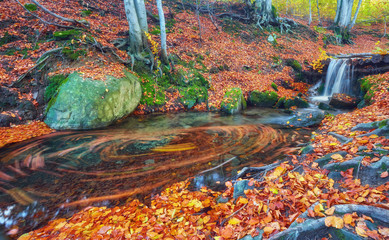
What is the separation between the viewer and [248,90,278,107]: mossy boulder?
10.4 meters

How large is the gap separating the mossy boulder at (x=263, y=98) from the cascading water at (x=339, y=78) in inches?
153

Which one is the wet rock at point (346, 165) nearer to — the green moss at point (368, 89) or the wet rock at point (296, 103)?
the green moss at point (368, 89)

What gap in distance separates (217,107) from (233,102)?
3.09 ft

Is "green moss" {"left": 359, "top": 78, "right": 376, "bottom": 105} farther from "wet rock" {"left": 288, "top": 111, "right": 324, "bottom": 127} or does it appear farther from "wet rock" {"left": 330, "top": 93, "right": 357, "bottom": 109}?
"wet rock" {"left": 288, "top": 111, "right": 324, "bottom": 127}

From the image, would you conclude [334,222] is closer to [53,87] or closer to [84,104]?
[84,104]

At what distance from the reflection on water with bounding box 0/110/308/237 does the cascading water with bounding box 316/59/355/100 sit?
320 inches

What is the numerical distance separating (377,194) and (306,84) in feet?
45.8

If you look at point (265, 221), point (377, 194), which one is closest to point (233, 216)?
point (265, 221)

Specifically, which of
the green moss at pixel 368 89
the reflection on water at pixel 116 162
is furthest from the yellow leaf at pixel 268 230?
the green moss at pixel 368 89

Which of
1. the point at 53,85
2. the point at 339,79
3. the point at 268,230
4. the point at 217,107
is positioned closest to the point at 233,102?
the point at 217,107

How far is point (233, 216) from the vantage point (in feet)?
7.61

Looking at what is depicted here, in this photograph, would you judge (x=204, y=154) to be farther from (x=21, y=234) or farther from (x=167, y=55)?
(x=167, y=55)

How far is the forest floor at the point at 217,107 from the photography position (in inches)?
76.1

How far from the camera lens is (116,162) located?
175 inches
